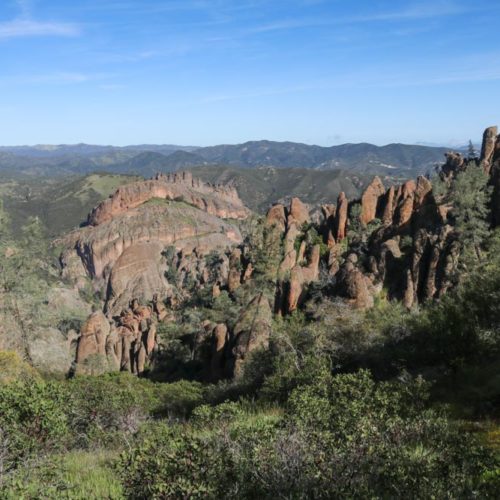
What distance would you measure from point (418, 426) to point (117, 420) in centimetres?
1695

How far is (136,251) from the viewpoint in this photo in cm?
17288

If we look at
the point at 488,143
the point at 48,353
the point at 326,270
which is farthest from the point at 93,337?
the point at 488,143

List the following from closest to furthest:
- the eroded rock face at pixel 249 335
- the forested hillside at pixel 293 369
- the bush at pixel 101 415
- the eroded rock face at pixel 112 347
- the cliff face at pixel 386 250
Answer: the forested hillside at pixel 293 369 < the bush at pixel 101 415 < the eroded rock face at pixel 249 335 < the cliff face at pixel 386 250 < the eroded rock face at pixel 112 347

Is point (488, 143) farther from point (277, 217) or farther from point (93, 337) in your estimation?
point (93, 337)

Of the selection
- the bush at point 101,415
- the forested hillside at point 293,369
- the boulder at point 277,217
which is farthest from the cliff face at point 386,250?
the bush at point 101,415

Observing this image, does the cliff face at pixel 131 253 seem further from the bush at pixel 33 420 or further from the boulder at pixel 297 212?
the bush at pixel 33 420

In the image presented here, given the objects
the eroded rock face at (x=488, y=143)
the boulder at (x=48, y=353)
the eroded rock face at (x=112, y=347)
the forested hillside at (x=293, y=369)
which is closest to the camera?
the forested hillside at (x=293, y=369)

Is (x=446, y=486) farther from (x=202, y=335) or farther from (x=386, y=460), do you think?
(x=202, y=335)

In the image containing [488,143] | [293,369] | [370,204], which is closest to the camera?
A: [293,369]

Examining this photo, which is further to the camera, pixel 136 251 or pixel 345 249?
pixel 136 251

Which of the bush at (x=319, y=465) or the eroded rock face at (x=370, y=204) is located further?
the eroded rock face at (x=370, y=204)

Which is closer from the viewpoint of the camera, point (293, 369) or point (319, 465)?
point (319, 465)

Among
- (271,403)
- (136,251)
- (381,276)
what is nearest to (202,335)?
(381,276)

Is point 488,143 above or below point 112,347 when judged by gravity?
above
